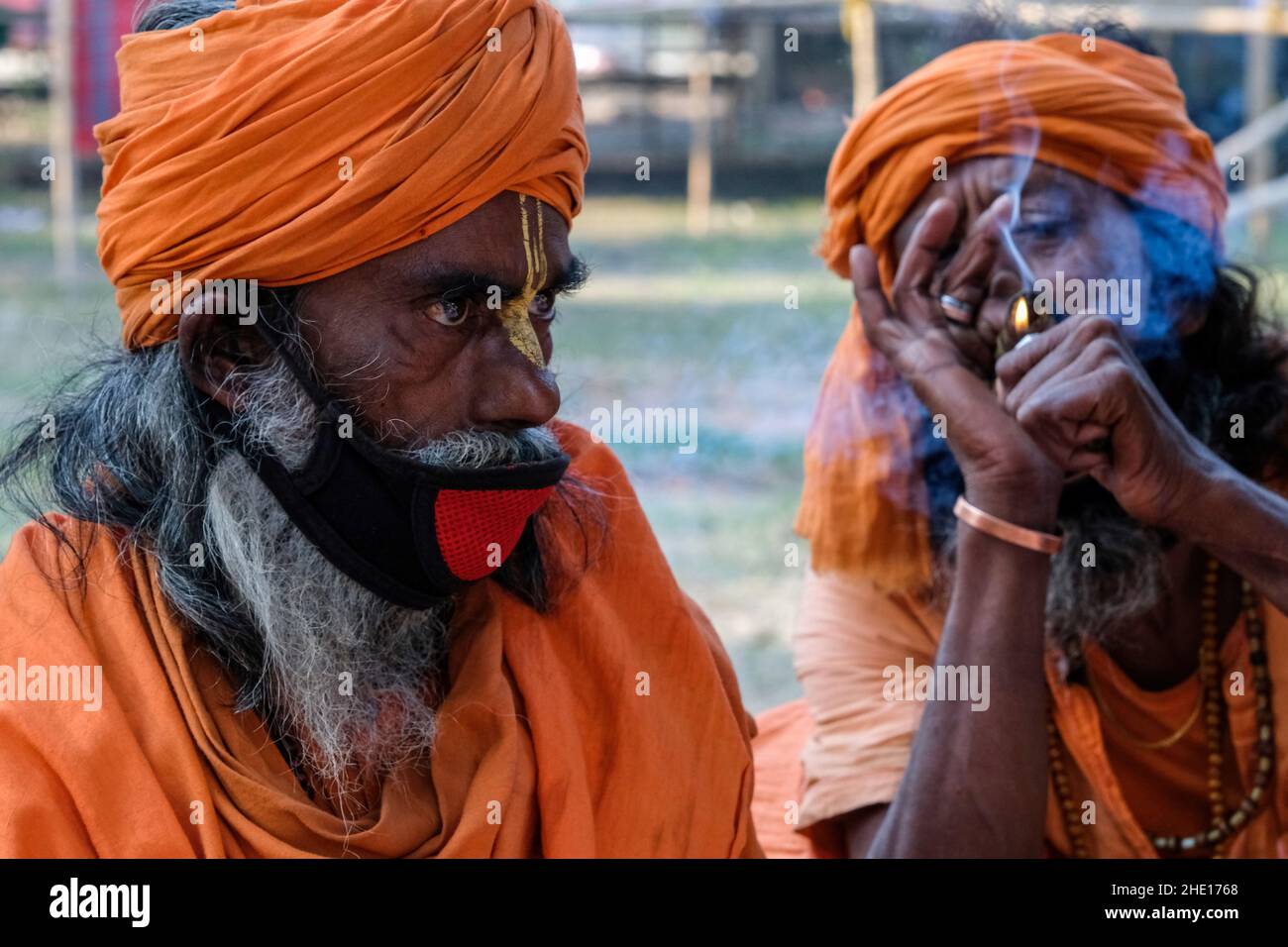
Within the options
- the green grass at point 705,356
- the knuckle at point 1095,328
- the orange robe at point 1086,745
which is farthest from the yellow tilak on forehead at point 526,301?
the orange robe at point 1086,745

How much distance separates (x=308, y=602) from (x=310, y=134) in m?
0.68

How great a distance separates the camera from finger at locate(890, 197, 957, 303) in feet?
10.3

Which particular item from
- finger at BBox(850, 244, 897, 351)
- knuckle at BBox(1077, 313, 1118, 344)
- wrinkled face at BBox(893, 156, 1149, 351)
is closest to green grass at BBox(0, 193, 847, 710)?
finger at BBox(850, 244, 897, 351)

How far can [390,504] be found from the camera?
229 cm

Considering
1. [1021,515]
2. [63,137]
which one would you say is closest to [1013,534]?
[1021,515]

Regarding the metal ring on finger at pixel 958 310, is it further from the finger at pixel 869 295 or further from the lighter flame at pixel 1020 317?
the lighter flame at pixel 1020 317

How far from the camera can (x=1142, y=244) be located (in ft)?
10.7

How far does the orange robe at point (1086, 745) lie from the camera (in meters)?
3.09

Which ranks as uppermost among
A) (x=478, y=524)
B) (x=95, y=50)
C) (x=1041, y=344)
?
(x=95, y=50)

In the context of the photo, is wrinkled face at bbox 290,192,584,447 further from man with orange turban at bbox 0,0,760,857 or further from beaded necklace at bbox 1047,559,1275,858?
beaded necklace at bbox 1047,559,1275,858

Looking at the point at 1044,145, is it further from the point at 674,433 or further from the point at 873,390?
the point at 674,433

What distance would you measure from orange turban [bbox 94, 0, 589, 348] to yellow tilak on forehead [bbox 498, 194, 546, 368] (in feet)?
0.27

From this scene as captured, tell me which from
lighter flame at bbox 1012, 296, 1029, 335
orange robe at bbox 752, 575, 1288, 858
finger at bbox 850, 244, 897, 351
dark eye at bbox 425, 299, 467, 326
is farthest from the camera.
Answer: finger at bbox 850, 244, 897, 351

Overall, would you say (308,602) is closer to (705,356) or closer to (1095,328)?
(1095,328)
